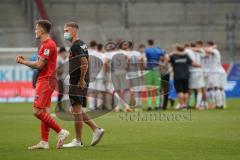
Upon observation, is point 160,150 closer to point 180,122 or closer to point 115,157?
point 115,157

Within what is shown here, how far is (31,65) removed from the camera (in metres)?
13.3

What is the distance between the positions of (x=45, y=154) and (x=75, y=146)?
151 centimetres

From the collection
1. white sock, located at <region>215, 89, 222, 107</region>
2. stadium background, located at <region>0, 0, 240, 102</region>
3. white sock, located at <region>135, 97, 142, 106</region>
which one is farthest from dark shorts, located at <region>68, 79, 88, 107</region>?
stadium background, located at <region>0, 0, 240, 102</region>

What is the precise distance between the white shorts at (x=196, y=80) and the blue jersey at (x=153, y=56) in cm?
157

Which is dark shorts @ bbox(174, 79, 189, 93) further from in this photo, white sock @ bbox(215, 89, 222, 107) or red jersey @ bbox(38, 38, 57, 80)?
red jersey @ bbox(38, 38, 57, 80)

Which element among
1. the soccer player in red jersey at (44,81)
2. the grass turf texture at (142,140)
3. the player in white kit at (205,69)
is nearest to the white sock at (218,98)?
the player in white kit at (205,69)

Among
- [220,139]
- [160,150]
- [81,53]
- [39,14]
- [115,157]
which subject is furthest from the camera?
[39,14]

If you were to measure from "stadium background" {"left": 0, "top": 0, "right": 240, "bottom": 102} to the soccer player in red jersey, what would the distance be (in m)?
23.1

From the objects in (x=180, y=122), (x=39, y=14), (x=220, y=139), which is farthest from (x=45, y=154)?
(x=39, y=14)

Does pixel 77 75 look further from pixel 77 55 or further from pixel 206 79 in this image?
pixel 206 79

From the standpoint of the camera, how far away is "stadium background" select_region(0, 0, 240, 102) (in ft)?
124

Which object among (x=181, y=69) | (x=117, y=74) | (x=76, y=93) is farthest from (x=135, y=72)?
(x=76, y=93)

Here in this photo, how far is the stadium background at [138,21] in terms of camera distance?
37844 millimetres

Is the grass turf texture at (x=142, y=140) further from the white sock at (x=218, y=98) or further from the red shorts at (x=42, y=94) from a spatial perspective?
the white sock at (x=218, y=98)
